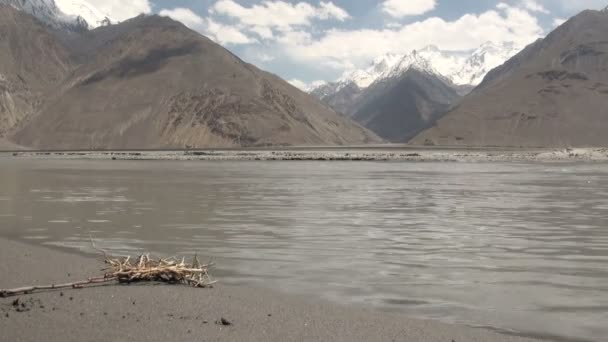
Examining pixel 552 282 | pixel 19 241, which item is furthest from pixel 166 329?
pixel 19 241

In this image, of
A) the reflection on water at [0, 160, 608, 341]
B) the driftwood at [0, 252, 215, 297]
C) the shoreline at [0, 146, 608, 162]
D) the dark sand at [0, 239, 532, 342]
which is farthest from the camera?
the shoreline at [0, 146, 608, 162]

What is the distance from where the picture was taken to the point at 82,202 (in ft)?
92.2

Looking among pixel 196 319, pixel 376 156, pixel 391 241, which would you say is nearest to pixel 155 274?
pixel 196 319

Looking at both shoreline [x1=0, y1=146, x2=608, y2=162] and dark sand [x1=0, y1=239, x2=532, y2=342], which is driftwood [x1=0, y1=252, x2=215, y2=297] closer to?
dark sand [x1=0, y1=239, x2=532, y2=342]

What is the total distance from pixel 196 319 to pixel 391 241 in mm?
8622

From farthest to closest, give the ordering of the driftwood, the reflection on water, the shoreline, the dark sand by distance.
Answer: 1. the shoreline
2. the driftwood
3. the reflection on water
4. the dark sand

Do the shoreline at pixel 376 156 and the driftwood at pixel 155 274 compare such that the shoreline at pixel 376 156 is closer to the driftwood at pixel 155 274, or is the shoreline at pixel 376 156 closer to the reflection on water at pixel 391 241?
the reflection on water at pixel 391 241

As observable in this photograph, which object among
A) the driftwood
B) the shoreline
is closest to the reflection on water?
the driftwood

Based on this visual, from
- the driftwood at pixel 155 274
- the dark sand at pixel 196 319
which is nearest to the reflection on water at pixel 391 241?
the dark sand at pixel 196 319

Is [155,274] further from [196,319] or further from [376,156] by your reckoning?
[376,156]

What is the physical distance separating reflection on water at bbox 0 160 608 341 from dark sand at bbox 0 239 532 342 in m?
0.87

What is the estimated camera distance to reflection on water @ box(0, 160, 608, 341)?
33.3 ft

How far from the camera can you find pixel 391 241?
54.1 ft

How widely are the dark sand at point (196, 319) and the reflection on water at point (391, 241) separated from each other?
87cm
